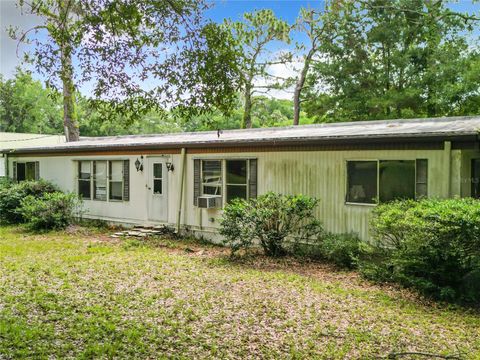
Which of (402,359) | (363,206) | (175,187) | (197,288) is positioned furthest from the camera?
(175,187)

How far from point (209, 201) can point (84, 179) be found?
18.2 feet

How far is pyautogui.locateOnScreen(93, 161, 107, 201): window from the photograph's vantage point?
13.3 m

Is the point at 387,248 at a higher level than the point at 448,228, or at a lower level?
lower

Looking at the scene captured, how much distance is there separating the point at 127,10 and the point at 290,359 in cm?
463

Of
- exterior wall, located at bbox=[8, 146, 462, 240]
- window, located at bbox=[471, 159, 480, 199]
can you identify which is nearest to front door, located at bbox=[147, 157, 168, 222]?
exterior wall, located at bbox=[8, 146, 462, 240]

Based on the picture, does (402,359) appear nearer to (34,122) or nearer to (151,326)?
(151,326)

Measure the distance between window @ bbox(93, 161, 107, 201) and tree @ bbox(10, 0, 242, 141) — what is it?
24.4 feet

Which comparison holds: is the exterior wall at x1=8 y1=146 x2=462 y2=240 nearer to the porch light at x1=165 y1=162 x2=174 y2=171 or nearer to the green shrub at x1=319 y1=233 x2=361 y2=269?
the porch light at x1=165 y1=162 x2=174 y2=171

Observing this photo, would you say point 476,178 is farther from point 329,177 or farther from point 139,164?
point 139,164

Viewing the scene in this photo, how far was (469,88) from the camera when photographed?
17047 mm

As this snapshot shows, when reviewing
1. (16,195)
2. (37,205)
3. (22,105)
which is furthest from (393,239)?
(22,105)

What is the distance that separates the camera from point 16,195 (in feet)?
45.3

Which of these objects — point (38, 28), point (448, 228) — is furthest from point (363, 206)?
point (38, 28)

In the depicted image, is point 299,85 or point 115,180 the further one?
point 299,85
